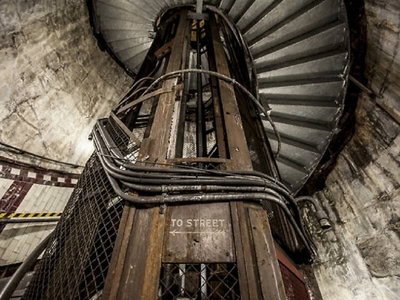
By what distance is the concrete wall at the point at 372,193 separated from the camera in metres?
2.68

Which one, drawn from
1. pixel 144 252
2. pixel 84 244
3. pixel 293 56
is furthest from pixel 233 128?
pixel 293 56

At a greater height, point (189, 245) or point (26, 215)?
point (26, 215)

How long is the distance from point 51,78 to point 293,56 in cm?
447

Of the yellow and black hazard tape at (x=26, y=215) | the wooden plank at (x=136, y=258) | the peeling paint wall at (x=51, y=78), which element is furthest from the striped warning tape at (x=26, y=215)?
the wooden plank at (x=136, y=258)

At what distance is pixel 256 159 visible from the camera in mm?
3059

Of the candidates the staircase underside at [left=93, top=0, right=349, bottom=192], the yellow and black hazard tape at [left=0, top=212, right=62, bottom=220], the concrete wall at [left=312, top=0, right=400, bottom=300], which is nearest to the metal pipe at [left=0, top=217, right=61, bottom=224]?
the yellow and black hazard tape at [left=0, top=212, right=62, bottom=220]

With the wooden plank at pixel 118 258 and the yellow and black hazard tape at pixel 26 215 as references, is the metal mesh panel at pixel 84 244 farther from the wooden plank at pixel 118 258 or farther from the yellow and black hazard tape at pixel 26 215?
the yellow and black hazard tape at pixel 26 215

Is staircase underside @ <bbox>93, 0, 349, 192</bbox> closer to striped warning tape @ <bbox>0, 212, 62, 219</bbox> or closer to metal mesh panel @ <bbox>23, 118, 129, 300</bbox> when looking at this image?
metal mesh panel @ <bbox>23, 118, 129, 300</bbox>

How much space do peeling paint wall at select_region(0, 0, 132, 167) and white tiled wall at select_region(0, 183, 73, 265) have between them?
0.69 metres

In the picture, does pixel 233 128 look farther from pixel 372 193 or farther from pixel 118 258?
pixel 372 193

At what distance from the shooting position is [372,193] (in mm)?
3117

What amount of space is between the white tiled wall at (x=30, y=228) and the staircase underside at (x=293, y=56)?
3628 millimetres

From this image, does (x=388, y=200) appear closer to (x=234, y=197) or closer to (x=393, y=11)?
(x=393, y=11)

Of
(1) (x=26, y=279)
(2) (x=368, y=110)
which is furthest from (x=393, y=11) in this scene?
(1) (x=26, y=279)
